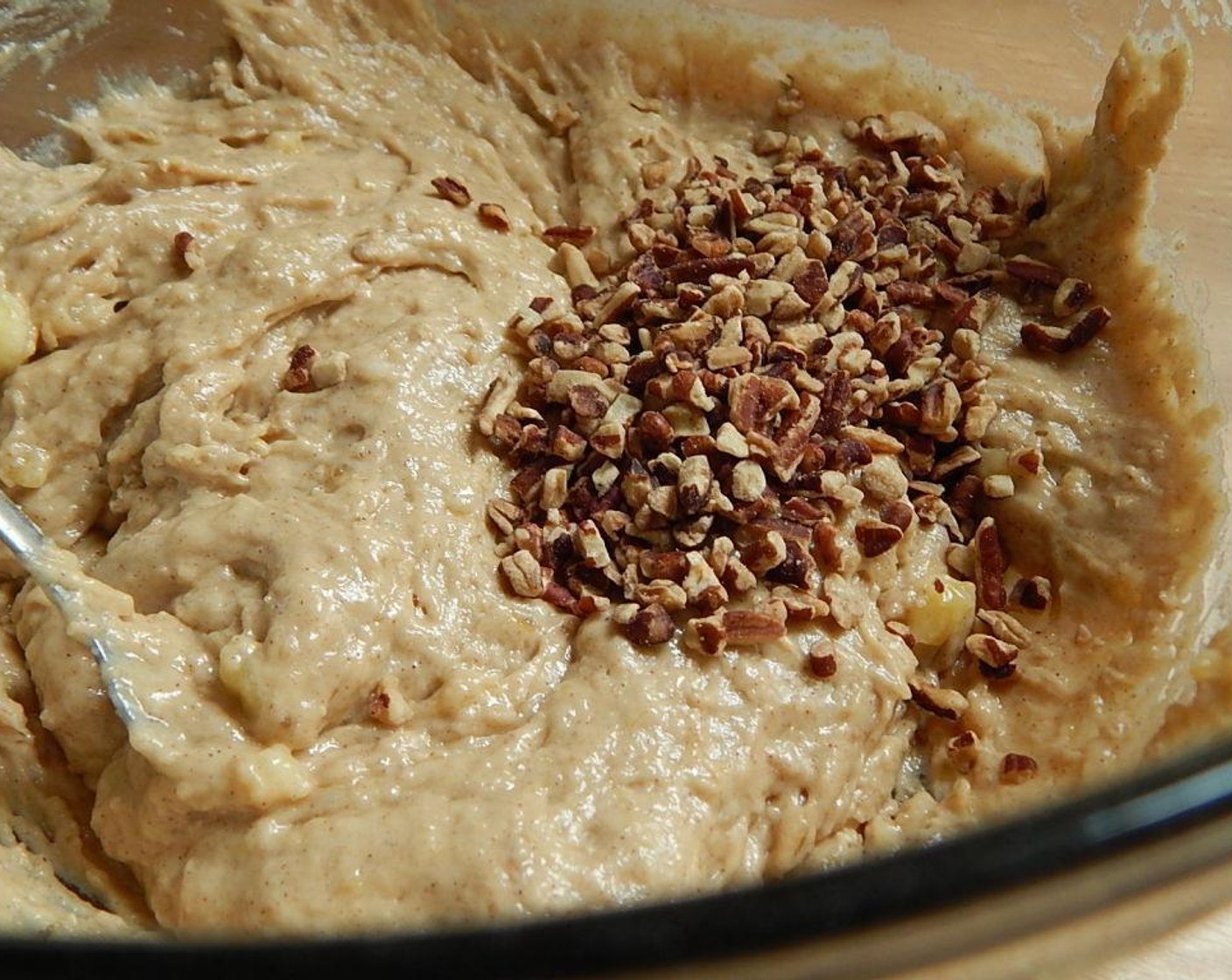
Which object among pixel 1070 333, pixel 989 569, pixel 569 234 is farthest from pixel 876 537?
pixel 569 234

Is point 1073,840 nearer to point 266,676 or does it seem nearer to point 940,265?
point 266,676

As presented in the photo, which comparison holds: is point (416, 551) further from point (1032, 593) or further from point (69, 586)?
point (1032, 593)

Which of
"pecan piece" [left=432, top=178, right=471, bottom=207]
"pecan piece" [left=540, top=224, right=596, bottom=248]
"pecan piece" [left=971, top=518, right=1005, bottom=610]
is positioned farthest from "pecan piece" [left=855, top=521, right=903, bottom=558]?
"pecan piece" [left=432, top=178, right=471, bottom=207]

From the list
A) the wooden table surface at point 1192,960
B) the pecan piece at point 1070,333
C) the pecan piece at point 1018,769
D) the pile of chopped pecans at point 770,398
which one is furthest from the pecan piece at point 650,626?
the pecan piece at point 1070,333

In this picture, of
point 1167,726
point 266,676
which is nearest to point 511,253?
point 266,676

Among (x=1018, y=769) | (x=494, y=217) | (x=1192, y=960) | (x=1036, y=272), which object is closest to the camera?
(x=1192, y=960)

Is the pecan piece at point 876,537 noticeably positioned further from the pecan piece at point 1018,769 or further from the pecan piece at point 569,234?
the pecan piece at point 569,234

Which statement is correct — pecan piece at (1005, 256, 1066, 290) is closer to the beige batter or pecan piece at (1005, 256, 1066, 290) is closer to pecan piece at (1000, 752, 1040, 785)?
the beige batter
